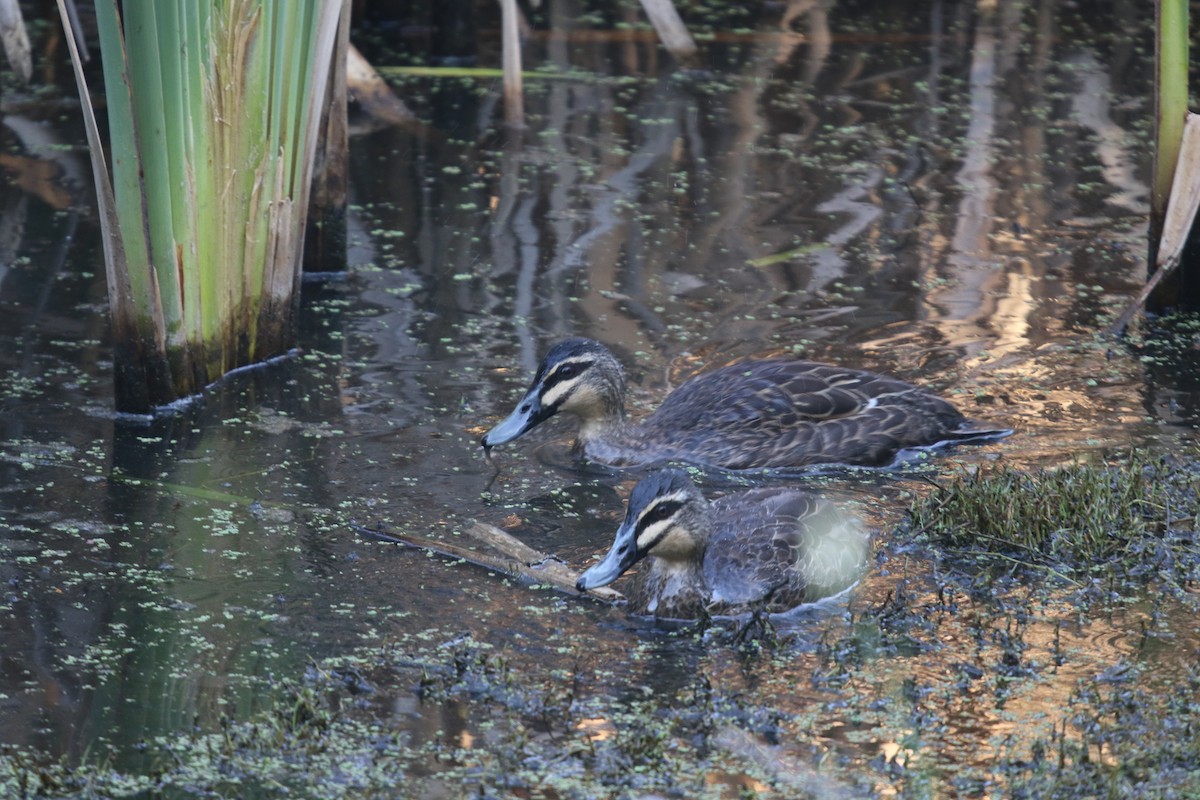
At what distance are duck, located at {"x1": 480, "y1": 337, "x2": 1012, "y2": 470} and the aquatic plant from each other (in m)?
1.34

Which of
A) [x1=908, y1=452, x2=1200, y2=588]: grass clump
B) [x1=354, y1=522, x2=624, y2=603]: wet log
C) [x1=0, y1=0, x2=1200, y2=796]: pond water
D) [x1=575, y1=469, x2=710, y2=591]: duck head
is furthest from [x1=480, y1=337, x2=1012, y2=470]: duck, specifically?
[x1=575, y1=469, x2=710, y2=591]: duck head

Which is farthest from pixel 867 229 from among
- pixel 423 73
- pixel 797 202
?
pixel 423 73

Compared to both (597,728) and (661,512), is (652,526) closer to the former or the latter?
(661,512)

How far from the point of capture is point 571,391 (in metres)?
7.48

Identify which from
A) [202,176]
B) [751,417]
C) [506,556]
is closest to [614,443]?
[751,417]

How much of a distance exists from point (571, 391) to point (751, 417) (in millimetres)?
791

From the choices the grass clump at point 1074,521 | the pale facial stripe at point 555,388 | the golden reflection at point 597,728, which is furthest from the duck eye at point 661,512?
the pale facial stripe at point 555,388

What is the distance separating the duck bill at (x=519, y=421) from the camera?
7.22 metres

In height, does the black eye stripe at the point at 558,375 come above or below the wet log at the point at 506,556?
above

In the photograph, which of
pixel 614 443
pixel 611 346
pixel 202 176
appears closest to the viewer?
pixel 202 176

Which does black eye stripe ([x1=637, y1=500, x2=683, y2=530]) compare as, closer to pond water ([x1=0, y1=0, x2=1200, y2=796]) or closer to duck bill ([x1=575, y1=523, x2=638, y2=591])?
duck bill ([x1=575, y1=523, x2=638, y2=591])

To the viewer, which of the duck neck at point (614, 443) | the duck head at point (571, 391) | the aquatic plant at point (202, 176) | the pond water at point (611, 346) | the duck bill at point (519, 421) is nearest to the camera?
the pond water at point (611, 346)

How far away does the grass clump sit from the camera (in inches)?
241

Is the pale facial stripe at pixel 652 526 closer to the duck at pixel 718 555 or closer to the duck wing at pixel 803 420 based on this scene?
the duck at pixel 718 555
